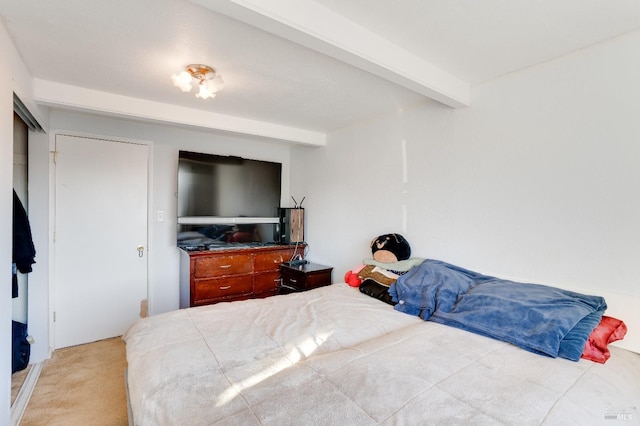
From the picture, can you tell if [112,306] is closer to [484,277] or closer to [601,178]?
[484,277]

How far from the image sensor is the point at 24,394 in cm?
225

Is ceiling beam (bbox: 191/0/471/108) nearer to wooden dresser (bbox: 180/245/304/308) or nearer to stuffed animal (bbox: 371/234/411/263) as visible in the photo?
stuffed animal (bbox: 371/234/411/263)

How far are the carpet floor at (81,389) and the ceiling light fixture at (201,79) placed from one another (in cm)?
221

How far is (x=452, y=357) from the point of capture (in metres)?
1.49

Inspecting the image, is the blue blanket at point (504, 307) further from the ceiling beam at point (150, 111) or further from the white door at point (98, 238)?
the white door at point (98, 238)

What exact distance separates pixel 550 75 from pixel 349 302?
6.78 ft

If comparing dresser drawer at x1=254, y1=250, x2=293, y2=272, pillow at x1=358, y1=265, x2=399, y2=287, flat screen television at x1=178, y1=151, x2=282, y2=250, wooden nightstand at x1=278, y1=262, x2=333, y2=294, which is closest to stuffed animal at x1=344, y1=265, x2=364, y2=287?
pillow at x1=358, y1=265, x2=399, y2=287

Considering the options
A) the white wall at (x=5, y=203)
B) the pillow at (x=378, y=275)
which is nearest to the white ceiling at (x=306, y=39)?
the white wall at (x=5, y=203)

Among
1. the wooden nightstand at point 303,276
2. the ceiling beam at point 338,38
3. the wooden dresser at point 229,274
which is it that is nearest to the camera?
the ceiling beam at point 338,38

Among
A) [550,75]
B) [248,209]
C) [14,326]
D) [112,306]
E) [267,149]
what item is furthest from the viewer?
[267,149]

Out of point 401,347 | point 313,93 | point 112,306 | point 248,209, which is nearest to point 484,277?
point 401,347

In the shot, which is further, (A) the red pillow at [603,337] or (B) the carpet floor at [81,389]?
(B) the carpet floor at [81,389]

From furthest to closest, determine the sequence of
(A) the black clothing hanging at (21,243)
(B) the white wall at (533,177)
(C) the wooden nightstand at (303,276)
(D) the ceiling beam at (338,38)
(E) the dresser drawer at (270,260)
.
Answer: (E) the dresser drawer at (270,260) → (C) the wooden nightstand at (303,276) → (A) the black clothing hanging at (21,243) → (B) the white wall at (533,177) → (D) the ceiling beam at (338,38)

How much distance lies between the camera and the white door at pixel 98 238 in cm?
304
